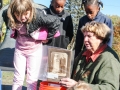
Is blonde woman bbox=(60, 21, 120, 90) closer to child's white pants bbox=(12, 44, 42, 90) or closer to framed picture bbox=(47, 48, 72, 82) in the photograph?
framed picture bbox=(47, 48, 72, 82)

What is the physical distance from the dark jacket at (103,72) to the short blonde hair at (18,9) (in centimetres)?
68

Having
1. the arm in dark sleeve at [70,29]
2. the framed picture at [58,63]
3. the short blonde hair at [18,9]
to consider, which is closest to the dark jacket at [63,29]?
the arm in dark sleeve at [70,29]

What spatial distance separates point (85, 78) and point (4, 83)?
2606 mm

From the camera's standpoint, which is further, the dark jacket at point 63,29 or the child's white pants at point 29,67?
the dark jacket at point 63,29

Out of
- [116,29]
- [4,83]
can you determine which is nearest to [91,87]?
[4,83]

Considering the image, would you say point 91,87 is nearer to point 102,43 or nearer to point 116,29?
point 102,43

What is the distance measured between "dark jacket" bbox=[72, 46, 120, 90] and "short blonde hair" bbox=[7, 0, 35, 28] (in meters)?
0.68

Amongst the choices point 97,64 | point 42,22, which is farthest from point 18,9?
point 97,64

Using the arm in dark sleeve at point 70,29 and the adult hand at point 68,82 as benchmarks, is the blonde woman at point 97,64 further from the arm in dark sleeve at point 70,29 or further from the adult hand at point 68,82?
the arm in dark sleeve at point 70,29

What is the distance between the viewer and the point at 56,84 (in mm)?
2516

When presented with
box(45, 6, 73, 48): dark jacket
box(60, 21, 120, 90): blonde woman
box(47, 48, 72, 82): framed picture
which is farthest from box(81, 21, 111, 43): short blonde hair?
box(45, 6, 73, 48): dark jacket

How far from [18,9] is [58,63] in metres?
0.58

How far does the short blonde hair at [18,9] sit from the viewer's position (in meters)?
2.62

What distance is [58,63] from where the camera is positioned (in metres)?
2.45
